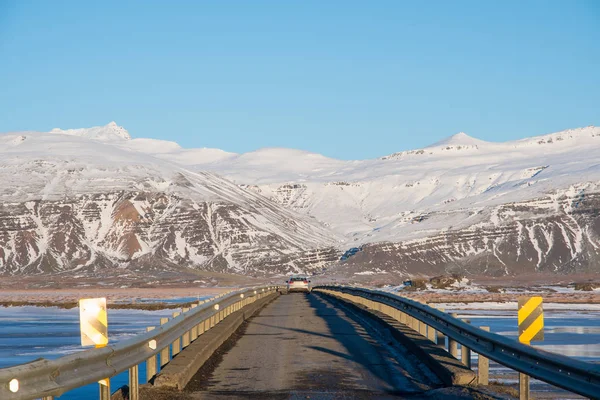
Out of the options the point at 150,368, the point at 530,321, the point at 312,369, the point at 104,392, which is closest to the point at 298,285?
→ the point at 312,369

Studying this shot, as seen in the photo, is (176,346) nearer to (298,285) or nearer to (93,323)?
(93,323)

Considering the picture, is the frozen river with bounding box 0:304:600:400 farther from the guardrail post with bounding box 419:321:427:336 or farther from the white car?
the white car

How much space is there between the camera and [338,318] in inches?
1356

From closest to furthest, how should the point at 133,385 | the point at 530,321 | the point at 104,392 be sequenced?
the point at 104,392 < the point at 133,385 < the point at 530,321

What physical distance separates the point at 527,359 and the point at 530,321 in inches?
53.7

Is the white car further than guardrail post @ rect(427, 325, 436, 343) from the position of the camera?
Yes

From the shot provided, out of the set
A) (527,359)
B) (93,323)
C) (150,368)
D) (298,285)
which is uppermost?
(93,323)

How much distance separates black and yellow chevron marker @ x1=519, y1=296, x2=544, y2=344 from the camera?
13.1m

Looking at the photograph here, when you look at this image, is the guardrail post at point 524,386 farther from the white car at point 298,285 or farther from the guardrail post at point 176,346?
the white car at point 298,285

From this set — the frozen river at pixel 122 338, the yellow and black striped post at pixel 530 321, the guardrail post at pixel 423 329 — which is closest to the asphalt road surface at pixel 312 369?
the guardrail post at pixel 423 329

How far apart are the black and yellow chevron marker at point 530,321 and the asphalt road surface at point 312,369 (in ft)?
6.50

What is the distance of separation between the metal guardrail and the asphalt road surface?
2.97 ft

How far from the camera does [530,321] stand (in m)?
13.1

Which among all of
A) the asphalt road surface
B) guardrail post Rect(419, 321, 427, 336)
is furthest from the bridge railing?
guardrail post Rect(419, 321, 427, 336)
